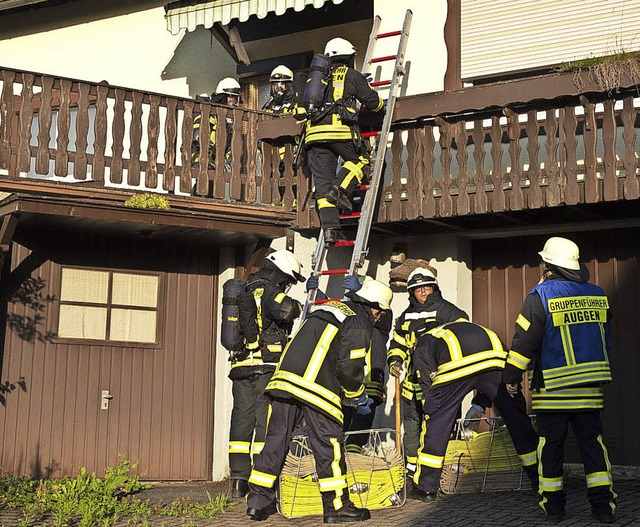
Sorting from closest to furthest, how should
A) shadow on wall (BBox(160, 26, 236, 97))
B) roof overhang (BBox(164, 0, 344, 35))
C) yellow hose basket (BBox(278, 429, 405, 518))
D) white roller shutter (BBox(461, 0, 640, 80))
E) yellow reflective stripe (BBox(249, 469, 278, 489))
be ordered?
1. yellow reflective stripe (BBox(249, 469, 278, 489))
2. yellow hose basket (BBox(278, 429, 405, 518))
3. white roller shutter (BBox(461, 0, 640, 80))
4. roof overhang (BBox(164, 0, 344, 35))
5. shadow on wall (BBox(160, 26, 236, 97))

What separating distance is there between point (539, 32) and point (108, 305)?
548 centimetres

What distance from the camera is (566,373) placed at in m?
6.63

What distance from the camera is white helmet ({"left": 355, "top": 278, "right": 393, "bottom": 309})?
765 cm

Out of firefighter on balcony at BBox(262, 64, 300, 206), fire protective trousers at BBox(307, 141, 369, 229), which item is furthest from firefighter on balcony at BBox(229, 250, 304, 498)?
firefighter on balcony at BBox(262, 64, 300, 206)

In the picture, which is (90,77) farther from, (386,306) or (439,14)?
(386,306)

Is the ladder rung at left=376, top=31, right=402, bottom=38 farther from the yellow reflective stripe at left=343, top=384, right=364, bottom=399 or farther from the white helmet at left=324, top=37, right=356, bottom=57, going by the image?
the yellow reflective stripe at left=343, top=384, right=364, bottom=399

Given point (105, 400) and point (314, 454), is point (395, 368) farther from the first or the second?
point (105, 400)

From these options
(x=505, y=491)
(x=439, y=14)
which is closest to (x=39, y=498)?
(x=505, y=491)

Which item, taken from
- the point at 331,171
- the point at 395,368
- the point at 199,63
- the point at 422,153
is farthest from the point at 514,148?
the point at 199,63

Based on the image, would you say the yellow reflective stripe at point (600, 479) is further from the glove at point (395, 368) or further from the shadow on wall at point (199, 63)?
the shadow on wall at point (199, 63)

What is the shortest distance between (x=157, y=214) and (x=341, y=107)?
2134 millimetres

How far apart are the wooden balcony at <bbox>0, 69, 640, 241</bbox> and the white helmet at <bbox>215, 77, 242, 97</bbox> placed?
106 centimetres

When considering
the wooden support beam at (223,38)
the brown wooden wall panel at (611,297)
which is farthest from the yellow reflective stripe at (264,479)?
the wooden support beam at (223,38)

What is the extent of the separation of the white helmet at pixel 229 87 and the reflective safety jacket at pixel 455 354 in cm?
518
